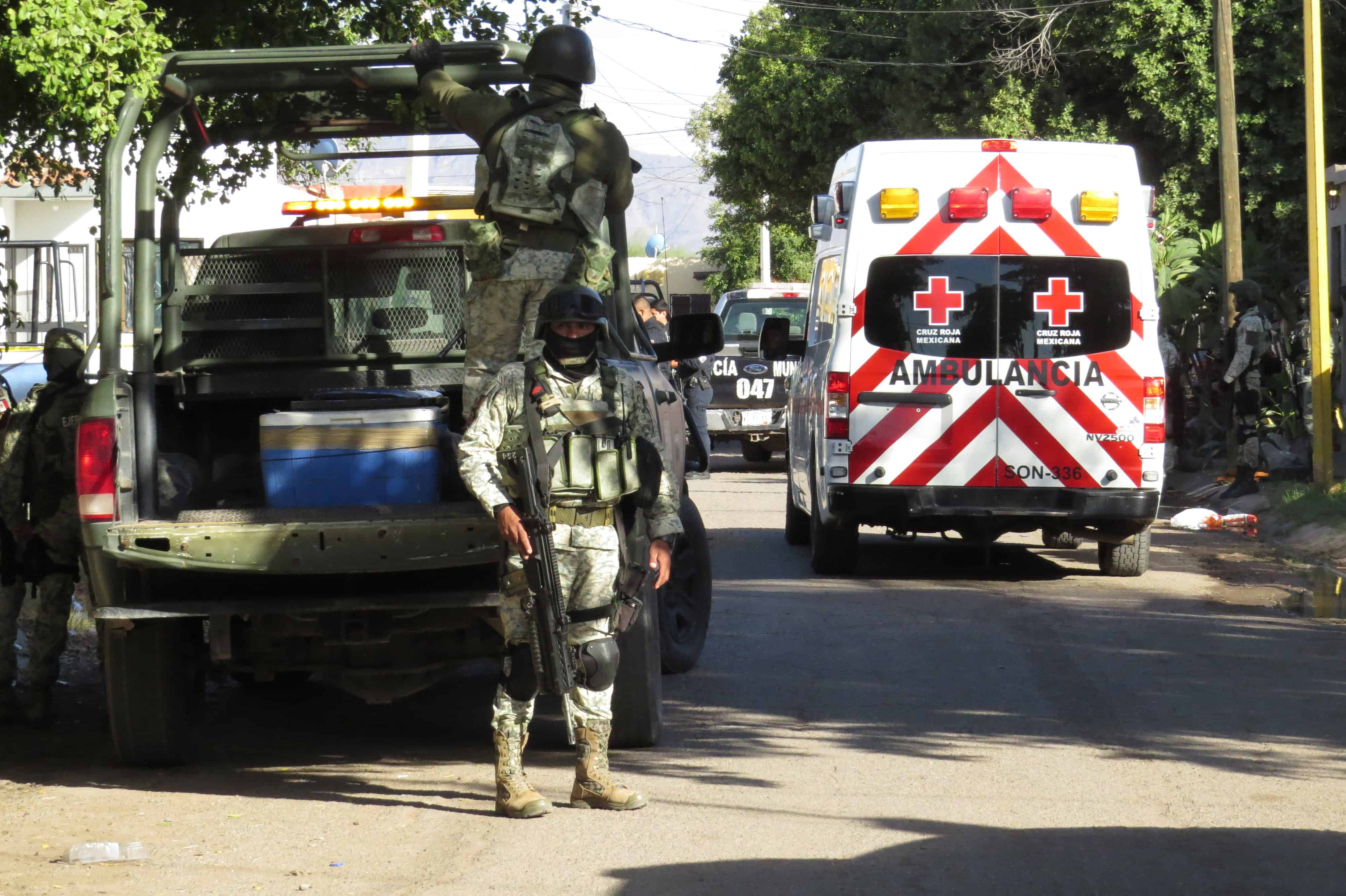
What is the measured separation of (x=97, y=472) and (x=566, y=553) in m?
1.56

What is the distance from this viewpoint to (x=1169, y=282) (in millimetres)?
21250

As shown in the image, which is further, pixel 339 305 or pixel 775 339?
pixel 775 339

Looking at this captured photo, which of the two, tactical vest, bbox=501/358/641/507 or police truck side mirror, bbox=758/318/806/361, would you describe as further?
police truck side mirror, bbox=758/318/806/361

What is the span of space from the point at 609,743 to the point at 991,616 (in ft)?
12.0

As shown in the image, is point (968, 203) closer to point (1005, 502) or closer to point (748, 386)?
point (1005, 502)

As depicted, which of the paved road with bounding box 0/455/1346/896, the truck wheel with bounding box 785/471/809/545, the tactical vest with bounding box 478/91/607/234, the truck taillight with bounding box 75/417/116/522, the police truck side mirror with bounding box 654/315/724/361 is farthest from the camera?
the truck wheel with bounding box 785/471/809/545

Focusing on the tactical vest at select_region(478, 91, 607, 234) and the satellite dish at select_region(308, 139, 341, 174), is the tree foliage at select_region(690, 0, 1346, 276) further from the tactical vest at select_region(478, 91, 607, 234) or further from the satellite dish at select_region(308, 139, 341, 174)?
the tactical vest at select_region(478, 91, 607, 234)

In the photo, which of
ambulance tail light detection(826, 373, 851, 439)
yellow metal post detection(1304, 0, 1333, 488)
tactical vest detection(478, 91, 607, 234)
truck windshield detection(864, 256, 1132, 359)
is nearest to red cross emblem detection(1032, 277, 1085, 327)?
truck windshield detection(864, 256, 1132, 359)

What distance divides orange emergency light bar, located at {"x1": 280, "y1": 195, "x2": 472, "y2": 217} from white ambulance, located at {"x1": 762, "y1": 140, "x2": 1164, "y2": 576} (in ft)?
11.1

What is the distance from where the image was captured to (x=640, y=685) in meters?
6.28

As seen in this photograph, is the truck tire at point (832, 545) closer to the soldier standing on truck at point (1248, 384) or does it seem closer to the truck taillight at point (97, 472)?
the soldier standing on truck at point (1248, 384)

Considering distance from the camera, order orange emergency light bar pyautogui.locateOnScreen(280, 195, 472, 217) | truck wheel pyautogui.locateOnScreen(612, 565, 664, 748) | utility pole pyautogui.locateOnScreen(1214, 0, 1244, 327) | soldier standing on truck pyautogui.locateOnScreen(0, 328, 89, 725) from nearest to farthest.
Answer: truck wheel pyautogui.locateOnScreen(612, 565, 664, 748)
soldier standing on truck pyautogui.locateOnScreen(0, 328, 89, 725)
orange emergency light bar pyautogui.locateOnScreen(280, 195, 472, 217)
utility pole pyautogui.locateOnScreen(1214, 0, 1244, 327)

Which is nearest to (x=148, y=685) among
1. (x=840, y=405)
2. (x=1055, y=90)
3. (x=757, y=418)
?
(x=840, y=405)

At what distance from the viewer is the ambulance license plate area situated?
1970 centimetres
